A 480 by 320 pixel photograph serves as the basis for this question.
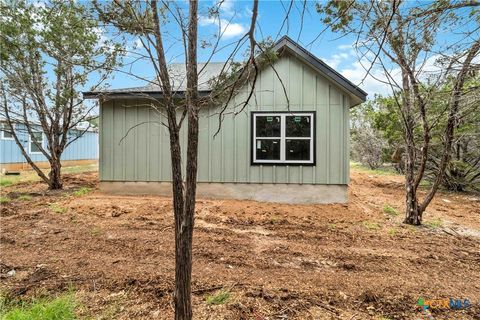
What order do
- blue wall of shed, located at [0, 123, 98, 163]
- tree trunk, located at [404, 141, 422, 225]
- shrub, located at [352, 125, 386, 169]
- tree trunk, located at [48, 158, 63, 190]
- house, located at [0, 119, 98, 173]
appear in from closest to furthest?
tree trunk, located at [404, 141, 422, 225], tree trunk, located at [48, 158, 63, 190], house, located at [0, 119, 98, 173], blue wall of shed, located at [0, 123, 98, 163], shrub, located at [352, 125, 386, 169]

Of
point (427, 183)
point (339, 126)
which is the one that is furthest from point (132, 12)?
point (427, 183)

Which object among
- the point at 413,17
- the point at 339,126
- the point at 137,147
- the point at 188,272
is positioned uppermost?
the point at 413,17

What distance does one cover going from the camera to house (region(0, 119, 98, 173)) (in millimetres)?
13398

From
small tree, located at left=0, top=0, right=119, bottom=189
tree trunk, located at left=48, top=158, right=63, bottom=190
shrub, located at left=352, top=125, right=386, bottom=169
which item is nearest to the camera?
small tree, located at left=0, top=0, right=119, bottom=189

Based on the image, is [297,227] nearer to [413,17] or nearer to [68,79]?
[413,17]

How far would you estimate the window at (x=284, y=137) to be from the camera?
7.15 m

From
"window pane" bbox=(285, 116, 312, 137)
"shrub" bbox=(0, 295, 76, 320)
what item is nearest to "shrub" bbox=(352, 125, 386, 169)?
"window pane" bbox=(285, 116, 312, 137)

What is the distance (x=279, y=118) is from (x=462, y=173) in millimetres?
7773

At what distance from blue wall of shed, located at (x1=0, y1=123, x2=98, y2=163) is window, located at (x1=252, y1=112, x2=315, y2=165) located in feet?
32.4

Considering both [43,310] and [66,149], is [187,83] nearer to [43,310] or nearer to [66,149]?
[43,310]

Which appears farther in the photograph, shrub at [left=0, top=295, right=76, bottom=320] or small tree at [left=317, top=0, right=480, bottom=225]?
small tree at [left=317, top=0, right=480, bottom=225]

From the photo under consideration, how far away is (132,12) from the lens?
211 cm

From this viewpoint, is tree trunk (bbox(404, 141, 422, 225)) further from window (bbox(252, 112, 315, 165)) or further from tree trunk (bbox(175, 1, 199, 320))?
tree trunk (bbox(175, 1, 199, 320))

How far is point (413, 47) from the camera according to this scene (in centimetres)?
401
